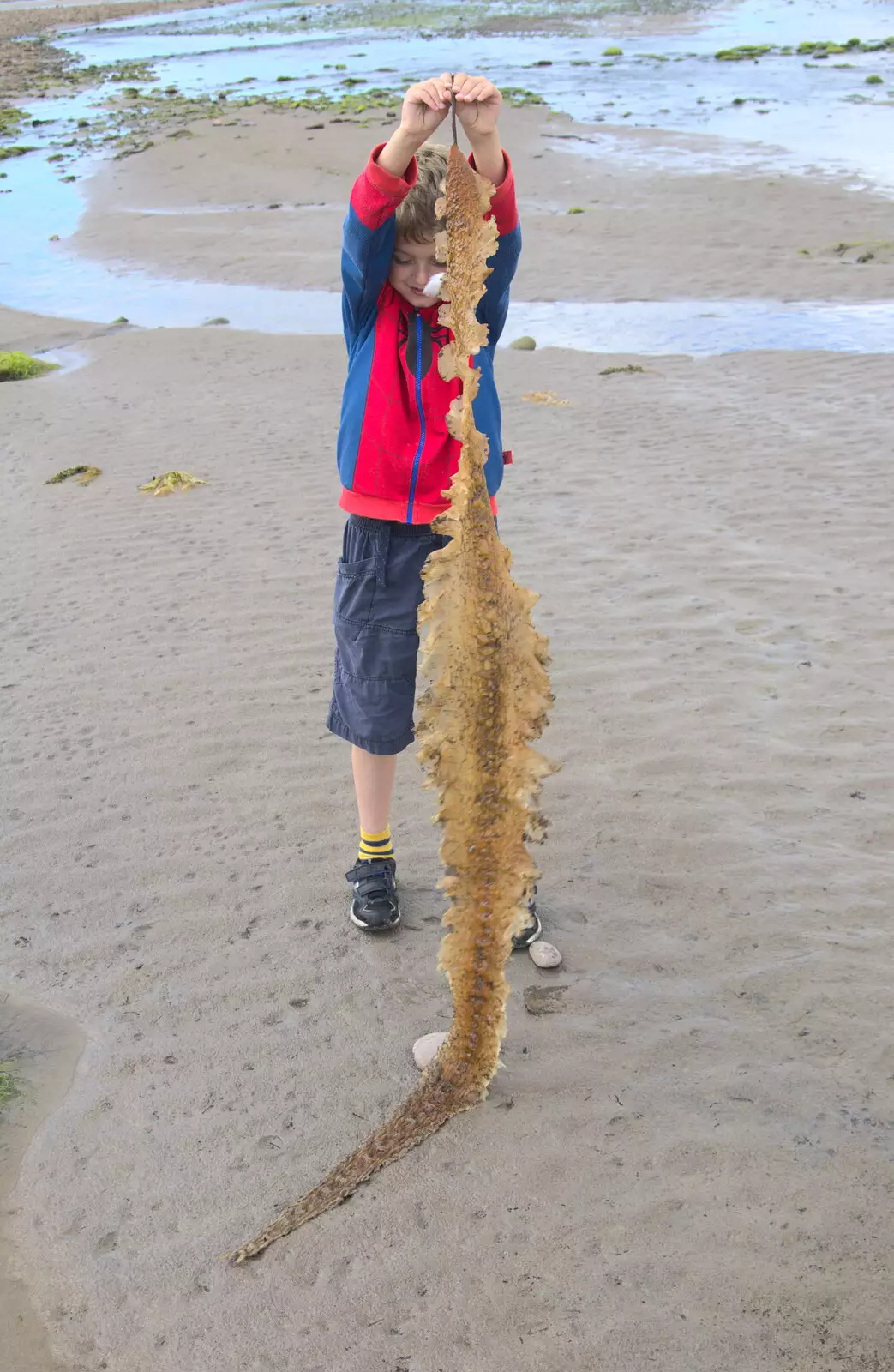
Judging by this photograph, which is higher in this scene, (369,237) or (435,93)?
(435,93)

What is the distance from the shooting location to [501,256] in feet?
8.92

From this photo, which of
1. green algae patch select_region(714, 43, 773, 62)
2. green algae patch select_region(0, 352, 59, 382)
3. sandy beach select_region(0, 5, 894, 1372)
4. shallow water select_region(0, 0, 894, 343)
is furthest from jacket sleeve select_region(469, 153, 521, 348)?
green algae patch select_region(714, 43, 773, 62)

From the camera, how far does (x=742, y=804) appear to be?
3842mm

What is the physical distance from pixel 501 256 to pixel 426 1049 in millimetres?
2064

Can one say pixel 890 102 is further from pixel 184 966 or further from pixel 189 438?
pixel 184 966

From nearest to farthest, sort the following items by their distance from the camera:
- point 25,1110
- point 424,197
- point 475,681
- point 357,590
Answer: point 475,681 < point 424,197 < point 25,1110 < point 357,590

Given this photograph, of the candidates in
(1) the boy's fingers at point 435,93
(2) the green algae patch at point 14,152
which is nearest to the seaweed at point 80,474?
(1) the boy's fingers at point 435,93

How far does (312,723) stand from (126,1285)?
7.95ft

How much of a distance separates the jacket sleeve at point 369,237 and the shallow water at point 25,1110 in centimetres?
209

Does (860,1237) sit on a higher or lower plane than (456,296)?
lower

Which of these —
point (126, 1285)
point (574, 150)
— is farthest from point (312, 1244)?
point (574, 150)

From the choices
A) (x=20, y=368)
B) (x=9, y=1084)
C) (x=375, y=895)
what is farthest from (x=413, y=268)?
(x=20, y=368)

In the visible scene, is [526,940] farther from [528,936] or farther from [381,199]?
[381,199]

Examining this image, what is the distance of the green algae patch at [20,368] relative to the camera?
31.3ft
